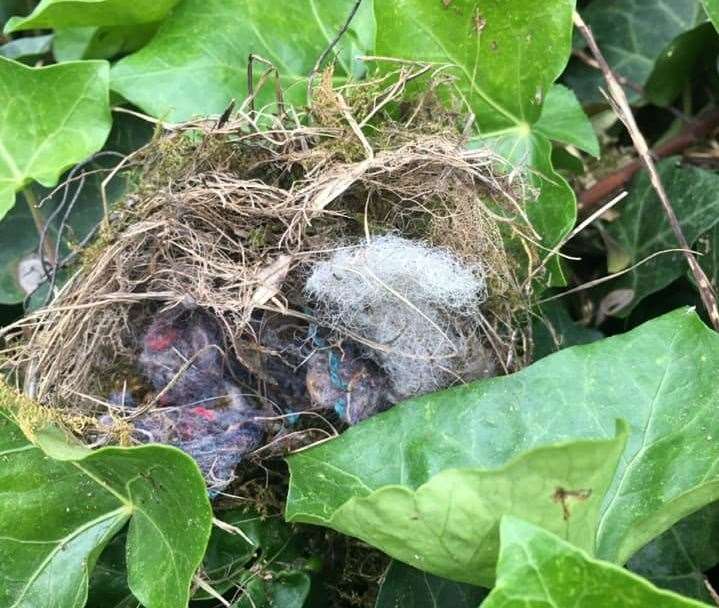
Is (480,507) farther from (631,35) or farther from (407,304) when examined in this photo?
(631,35)

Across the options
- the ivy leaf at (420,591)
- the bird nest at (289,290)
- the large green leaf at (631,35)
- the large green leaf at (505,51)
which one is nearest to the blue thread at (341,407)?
the bird nest at (289,290)

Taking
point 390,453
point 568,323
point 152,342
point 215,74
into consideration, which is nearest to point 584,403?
point 390,453

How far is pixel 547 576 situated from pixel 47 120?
0.83 m

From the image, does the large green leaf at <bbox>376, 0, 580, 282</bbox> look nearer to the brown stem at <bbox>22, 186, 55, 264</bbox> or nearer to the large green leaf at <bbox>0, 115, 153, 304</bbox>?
the large green leaf at <bbox>0, 115, 153, 304</bbox>

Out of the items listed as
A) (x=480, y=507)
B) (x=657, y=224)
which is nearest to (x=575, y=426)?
(x=480, y=507)

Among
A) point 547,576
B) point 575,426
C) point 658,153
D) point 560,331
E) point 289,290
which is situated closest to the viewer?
point 547,576

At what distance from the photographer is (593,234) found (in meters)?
1.42

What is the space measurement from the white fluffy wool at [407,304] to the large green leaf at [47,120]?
36 cm

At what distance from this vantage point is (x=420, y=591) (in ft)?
3.39

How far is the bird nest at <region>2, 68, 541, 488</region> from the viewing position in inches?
40.9

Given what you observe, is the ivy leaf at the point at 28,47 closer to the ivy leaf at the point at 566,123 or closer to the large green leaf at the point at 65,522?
the large green leaf at the point at 65,522

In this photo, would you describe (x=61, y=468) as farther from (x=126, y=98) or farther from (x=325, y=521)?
(x=126, y=98)

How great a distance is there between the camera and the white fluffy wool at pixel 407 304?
3.37 feet

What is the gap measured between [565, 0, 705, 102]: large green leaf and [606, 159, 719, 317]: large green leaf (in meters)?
0.18
